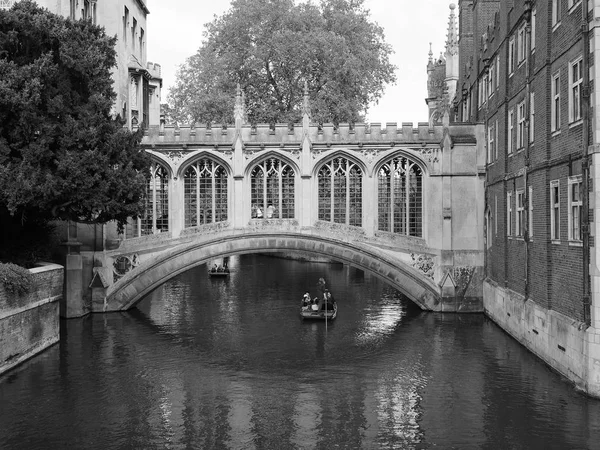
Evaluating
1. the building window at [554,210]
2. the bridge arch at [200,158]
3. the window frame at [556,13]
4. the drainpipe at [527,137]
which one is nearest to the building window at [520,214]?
the drainpipe at [527,137]

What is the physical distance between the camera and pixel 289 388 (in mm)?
17188

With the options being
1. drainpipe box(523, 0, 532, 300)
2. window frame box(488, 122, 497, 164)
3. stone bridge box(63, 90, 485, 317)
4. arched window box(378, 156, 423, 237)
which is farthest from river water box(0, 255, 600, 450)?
window frame box(488, 122, 497, 164)

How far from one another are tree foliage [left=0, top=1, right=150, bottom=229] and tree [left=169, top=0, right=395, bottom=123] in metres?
16.6

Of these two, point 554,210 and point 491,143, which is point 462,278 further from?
point 554,210

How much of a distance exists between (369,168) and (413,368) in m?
10.3

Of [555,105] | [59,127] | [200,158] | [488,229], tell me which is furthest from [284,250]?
[555,105]

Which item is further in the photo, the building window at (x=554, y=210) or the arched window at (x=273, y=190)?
the arched window at (x=273, y=190)

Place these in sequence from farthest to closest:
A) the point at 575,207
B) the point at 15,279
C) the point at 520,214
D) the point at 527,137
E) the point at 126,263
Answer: the point at 126,263 → the point at 520,214 → the point at 527,137 → the point at 15,279 → the point at 575,207

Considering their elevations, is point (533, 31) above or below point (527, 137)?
above

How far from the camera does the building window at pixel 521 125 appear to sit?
21.0m

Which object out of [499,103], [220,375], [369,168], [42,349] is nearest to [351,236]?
[369,168]

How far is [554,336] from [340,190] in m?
12.3

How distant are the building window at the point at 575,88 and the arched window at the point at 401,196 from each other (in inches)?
451

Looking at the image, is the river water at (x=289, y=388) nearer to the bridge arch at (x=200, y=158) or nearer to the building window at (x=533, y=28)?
the bridge arch at (x=200, y=158)
